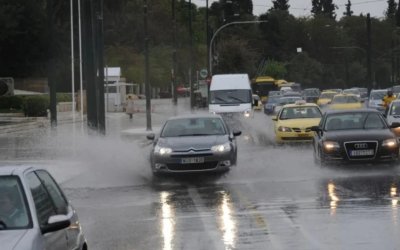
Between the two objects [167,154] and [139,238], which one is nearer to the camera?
[139,238]

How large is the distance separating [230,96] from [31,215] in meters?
36.3

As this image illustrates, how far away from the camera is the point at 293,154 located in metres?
23.0

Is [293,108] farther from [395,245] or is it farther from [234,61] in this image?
[234,61]

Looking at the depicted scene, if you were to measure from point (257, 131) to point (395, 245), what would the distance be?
26.7 m

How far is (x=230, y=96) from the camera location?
4212 centimetres

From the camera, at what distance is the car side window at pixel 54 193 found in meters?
6.89

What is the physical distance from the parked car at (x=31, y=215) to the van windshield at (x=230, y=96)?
3500 cm

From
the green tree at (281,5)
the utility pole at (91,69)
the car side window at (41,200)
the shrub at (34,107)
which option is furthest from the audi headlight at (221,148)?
the green tree at (281,5)

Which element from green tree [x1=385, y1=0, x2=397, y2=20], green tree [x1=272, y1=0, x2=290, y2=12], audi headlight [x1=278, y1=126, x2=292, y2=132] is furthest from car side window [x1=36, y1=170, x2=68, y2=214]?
green tree [x1=385, y1=0, x2=397, y2=20]

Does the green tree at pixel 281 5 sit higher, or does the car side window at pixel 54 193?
the green tree at pixel 281 5

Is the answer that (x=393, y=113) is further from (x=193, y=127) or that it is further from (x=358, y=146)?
(x=193, y=127)

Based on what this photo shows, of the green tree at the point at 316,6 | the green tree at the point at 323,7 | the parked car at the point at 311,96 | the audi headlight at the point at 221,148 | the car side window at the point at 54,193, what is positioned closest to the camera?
the car side window at the point at 54,193

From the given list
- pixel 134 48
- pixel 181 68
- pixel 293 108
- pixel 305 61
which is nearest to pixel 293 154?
pixel 293 108

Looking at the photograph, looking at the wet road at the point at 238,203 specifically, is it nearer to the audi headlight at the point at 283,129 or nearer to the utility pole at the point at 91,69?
the audi headlight at the point at 283,129
